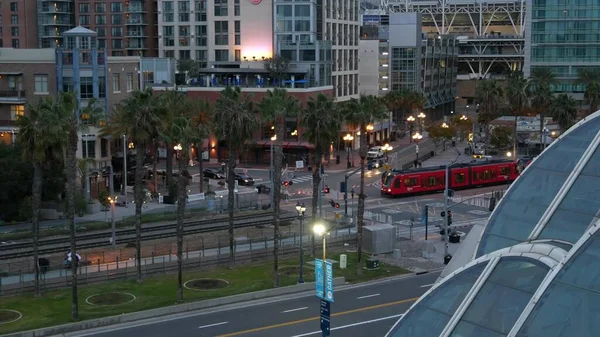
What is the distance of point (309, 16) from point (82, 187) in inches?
2118

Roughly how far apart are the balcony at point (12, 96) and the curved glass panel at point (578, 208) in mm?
71907

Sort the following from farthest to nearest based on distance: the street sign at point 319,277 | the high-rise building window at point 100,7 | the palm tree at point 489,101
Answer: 1. the high-rise building window at point 100,7
2. the palm tree at point 489,101
3. the street sign at point 319,277

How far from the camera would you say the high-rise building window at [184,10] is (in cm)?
14456

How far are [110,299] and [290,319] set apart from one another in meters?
11.1

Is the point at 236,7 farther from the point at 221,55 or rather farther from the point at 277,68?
the point at 277,68

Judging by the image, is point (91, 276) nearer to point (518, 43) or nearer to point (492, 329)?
point (492, 329)

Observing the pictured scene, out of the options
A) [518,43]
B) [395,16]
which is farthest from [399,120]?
[518,43]

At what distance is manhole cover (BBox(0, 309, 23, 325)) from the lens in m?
44.8

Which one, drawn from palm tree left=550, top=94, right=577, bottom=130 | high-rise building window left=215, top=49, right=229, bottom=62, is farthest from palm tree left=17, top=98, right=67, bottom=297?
high-rise building window left=215, top=49, right=229, bottom=62

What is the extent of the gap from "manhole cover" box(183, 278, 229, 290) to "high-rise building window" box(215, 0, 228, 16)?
86544mm

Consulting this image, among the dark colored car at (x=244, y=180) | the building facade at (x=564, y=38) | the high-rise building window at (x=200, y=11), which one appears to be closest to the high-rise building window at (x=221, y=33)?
the high-rise building window at (x=200, y=11)

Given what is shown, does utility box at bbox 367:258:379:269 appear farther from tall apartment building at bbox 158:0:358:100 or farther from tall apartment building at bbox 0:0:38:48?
tall apartment building at bbox 0:0:38:48

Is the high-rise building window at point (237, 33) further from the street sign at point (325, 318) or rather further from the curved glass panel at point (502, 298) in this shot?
the curved glass panel at point (502, 298)

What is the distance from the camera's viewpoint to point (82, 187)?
269 feet
